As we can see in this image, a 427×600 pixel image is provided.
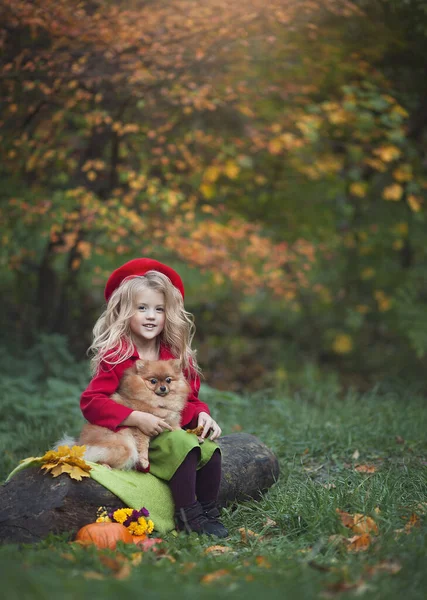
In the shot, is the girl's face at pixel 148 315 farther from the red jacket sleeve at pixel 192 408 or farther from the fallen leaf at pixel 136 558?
the fallen leaf at pixel 136 558

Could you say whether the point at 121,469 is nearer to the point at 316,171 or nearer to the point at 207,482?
the point at 207,482

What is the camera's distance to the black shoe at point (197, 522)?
11.2 ft

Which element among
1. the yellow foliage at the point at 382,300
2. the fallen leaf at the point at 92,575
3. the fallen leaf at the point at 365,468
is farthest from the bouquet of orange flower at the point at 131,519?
the yellow foliage at the point at 382,300

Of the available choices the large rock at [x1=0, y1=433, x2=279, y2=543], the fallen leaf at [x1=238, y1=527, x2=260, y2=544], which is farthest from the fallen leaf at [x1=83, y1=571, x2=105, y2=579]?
the fallen leaf at [x1=238, y1=527, x2=260, y2=544]

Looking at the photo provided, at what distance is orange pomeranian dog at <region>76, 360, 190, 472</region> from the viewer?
3.41m

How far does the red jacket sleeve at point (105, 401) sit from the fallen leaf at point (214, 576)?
1011 mm

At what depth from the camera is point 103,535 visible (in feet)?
10.2

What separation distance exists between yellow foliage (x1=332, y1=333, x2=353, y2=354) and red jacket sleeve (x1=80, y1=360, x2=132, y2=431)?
19.1 feet

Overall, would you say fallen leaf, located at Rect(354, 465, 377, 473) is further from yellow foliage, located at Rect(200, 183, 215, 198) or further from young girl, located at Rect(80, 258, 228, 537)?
yellow foliage, located at Rect(200, 183, 215, 198)

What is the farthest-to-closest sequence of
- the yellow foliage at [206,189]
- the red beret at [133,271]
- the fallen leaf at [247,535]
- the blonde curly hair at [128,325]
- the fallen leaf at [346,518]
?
the yellow foliage at [206,189] → the red beret at [133,271] → the blonde curly hair at [128,325] → the fallen leaf at [247,535] → the fallen leaf at [346,518]

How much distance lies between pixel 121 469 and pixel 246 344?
627 cm

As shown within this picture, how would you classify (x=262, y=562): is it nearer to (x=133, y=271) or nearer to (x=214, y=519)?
(x=214, y=519)

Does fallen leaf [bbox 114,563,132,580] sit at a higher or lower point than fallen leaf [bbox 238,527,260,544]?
higher

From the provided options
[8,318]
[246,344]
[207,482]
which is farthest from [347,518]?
[246,344]
